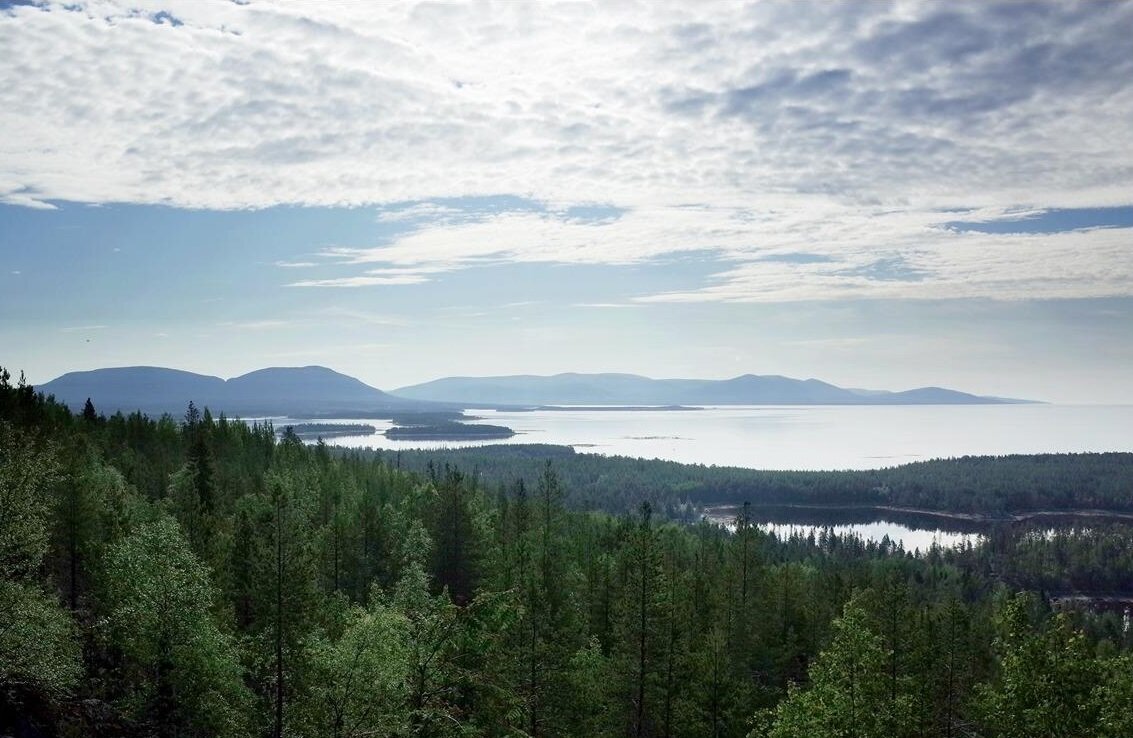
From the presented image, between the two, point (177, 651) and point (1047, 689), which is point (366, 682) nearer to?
point (177, 651)

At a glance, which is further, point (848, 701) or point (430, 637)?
point (848, 701)

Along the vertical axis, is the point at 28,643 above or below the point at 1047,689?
below

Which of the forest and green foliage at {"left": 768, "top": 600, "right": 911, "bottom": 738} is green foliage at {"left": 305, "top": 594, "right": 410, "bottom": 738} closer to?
the forest

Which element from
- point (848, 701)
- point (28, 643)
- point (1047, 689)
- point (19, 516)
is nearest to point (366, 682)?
point (28, 643)

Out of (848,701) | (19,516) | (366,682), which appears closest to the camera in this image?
(366,682)

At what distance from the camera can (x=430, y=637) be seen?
20.9 metres

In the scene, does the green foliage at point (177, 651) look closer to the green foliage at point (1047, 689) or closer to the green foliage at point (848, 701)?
the green foliage at point (848, 701)

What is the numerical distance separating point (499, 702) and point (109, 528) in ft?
91.2

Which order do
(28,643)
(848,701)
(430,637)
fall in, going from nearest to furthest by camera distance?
(430,637)
(848,701)
(28,643)

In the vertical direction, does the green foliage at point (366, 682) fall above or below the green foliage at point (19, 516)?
below

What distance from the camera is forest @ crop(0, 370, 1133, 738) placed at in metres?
23.7

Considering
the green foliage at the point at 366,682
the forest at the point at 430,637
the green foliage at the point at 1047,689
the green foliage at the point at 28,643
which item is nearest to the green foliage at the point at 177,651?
the forest at the point at 430,637

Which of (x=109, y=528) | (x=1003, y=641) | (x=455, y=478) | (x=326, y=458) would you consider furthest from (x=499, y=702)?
(x=326, y=458)

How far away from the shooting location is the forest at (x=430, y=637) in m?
23.7
